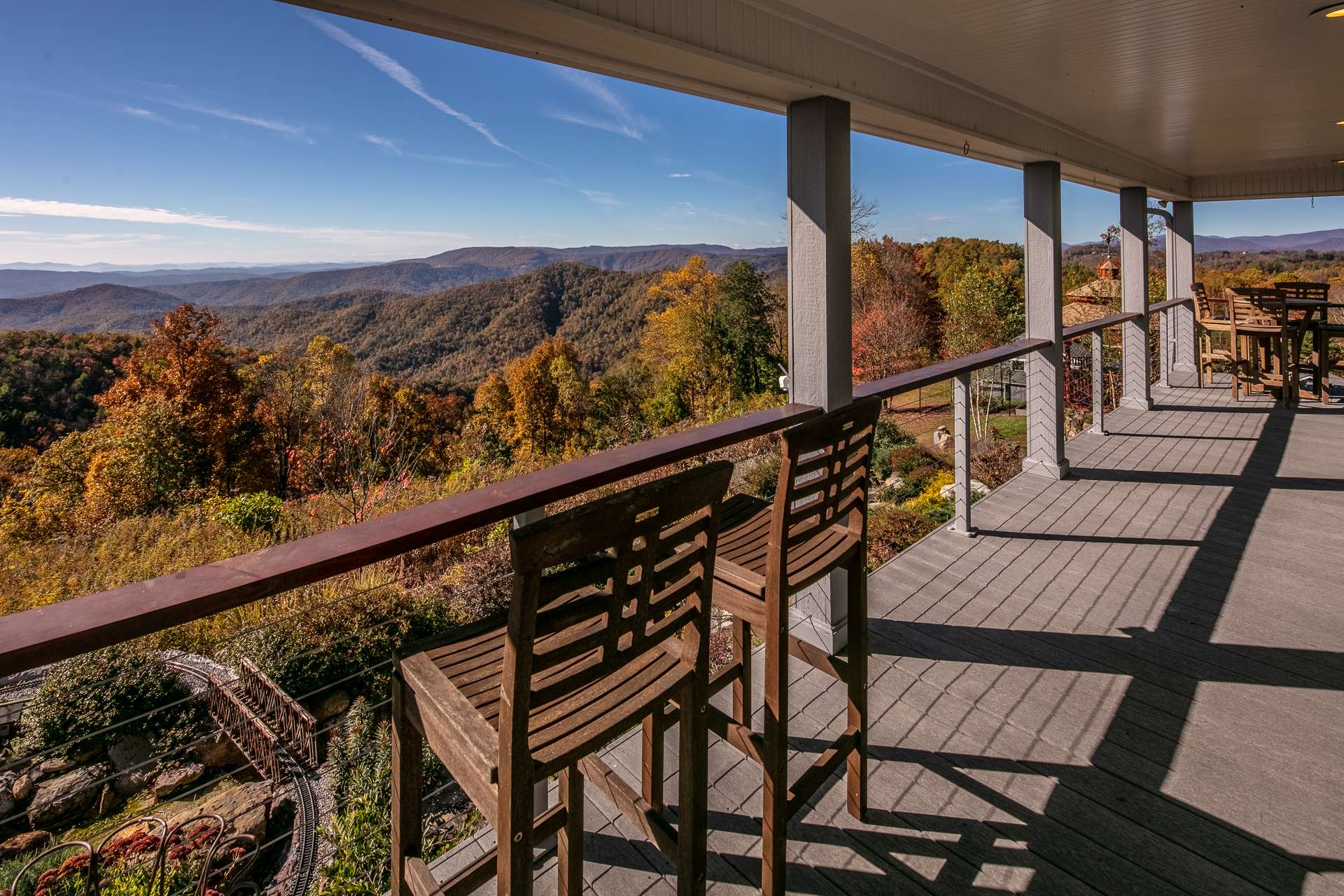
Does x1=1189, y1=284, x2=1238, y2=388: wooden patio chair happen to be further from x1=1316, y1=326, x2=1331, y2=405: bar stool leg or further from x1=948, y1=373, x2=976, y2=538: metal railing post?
x1=948, y1=373, x2=976, y2=538: metal railing post

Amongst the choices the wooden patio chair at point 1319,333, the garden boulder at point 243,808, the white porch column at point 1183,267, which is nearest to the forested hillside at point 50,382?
the garden boulder at point 243,808

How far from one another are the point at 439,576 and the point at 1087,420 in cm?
989

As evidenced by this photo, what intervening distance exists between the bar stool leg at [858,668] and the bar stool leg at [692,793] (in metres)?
0.59

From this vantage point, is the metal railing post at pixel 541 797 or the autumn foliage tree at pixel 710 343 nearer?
the metal railing post at pixel 541 797

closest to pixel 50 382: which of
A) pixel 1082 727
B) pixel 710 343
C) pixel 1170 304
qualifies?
pixel 710 343

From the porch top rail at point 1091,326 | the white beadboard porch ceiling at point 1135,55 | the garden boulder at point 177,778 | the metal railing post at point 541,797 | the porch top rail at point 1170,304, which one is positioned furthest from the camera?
the porch top rail at point 1170,304

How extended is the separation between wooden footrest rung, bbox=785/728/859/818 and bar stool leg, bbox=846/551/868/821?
0.08 feet

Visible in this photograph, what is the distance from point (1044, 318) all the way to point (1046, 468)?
1.05 metres

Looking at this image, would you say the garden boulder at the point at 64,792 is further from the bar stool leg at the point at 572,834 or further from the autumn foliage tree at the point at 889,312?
the autumn foliage tree at the point at 889,312

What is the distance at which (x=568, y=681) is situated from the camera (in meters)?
1.04

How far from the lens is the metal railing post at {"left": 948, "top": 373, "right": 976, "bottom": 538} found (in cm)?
348

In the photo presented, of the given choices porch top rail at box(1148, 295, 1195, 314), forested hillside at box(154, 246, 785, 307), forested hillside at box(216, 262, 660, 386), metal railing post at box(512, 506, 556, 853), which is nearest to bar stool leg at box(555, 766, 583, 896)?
metal railing post at box(512, 506, 556, 853)

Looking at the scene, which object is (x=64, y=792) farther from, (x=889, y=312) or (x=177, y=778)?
(x=889, y=312)

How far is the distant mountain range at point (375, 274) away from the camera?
27375mm
